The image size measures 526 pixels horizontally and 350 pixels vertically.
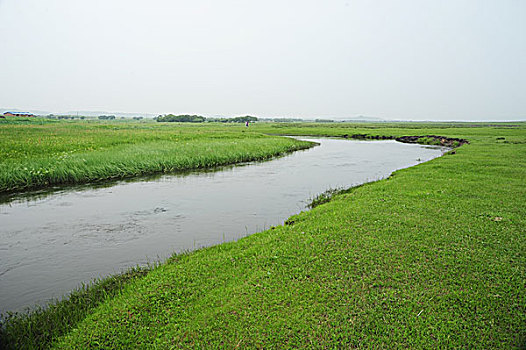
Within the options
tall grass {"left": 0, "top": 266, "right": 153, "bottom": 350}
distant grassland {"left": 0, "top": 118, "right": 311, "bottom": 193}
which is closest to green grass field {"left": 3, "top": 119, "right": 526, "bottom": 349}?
tall grass {"left": 0, "top": 266, "right": 153, "bottom": 350}

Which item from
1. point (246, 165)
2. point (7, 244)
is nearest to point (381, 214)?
point (7, 244)

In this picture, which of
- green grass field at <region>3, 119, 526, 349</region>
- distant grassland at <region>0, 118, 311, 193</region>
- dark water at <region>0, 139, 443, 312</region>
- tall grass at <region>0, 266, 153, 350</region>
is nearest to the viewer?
green grass field at <region>3, 119, 526, 349</region>

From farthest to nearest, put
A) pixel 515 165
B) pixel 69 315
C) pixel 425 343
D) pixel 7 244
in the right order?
pixel 515 165 → pixel 7 244 → pixel 69 315 → pixel 425 343

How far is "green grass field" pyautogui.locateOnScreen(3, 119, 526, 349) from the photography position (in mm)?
Result: 4934

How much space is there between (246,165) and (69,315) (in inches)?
942

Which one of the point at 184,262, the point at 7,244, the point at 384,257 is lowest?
the point at 7,244

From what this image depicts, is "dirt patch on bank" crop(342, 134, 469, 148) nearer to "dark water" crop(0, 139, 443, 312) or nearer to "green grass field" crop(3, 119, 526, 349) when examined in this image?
"dark water" crop(0, 139, 443, 312)

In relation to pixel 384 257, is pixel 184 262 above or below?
below

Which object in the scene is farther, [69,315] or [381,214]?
[381,214]

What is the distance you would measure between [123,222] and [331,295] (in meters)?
10.4

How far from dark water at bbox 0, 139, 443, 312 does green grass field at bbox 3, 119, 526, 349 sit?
225 centimetres

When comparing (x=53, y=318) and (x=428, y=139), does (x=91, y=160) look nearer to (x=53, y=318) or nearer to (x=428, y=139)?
(x=53, y=318)

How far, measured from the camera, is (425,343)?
4.75 m

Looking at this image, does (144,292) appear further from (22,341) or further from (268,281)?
(268,281)
